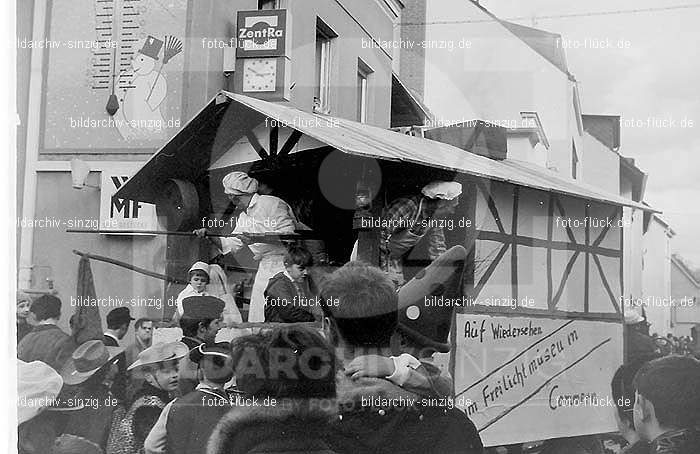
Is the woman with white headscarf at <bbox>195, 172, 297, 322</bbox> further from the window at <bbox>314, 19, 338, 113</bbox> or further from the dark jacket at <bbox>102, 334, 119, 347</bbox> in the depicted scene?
the dark jacket at <bbox>102, 334, 119, 347</bbox>

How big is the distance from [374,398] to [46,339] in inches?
38.1

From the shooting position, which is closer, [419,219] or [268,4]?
[419,219]

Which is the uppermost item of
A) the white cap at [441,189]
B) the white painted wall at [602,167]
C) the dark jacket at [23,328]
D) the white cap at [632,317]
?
the white painted wall at [602,167]

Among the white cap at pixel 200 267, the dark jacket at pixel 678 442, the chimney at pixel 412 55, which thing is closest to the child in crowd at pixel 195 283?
the white cap at pixel 200 267

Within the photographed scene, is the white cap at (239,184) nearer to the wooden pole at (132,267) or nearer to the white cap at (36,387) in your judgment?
the wooden pole at (132,267)

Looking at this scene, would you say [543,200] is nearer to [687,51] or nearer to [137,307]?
[687,51]

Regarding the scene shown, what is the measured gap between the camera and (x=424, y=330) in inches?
89.6

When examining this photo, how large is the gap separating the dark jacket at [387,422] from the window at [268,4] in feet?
3.47

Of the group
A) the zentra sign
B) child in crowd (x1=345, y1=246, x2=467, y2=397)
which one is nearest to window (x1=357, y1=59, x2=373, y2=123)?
the zentra sign

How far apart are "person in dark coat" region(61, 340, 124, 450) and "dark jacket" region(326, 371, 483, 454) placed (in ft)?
2.18

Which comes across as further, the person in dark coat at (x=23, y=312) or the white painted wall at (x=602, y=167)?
the person in dark coat at (x=23, y=312)

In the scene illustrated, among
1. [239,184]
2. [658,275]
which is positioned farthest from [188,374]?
[658,275]

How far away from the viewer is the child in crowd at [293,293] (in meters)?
2.31

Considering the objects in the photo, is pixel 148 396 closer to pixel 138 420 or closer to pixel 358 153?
pixel 138 420
